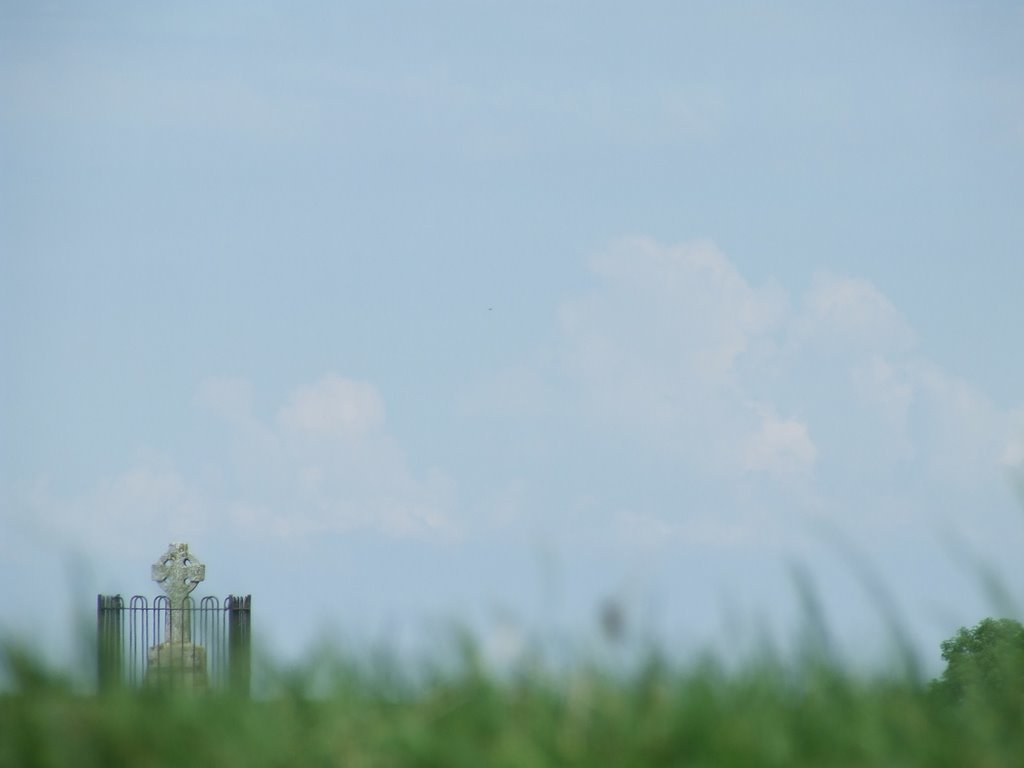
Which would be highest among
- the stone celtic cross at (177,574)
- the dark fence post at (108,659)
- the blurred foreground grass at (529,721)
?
the stone celtic cross at (177,574)

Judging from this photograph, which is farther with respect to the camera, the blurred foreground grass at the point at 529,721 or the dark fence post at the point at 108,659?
the dark fence post at the point at 108,659

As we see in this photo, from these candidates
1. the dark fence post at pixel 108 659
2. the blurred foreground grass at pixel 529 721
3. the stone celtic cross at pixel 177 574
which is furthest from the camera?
the stone celtic cross at pixel 177 574

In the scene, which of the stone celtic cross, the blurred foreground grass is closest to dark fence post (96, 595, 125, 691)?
the blurred foreground grass

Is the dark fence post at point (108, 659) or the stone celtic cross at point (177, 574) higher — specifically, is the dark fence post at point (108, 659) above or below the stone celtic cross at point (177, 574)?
below

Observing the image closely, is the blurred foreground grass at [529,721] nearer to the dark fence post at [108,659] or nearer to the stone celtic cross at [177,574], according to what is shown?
the dark fence post at [108,659]

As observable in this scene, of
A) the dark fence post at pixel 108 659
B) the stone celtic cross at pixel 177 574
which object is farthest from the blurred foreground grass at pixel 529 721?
the stone celtic cross at pixel 177 574

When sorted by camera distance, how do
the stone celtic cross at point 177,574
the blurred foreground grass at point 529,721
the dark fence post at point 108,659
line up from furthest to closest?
the stone celtic cross at point 177,574, the dark fence post at point 108,659, the blurred foreground grass at point 529,721

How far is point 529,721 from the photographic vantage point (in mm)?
4109

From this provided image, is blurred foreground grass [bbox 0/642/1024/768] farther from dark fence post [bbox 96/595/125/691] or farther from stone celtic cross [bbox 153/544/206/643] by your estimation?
stone celtic cross [bbox 153/544/206/643]

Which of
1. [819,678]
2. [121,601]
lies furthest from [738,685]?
[121,601]

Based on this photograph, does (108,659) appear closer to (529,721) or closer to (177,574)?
(529,721)

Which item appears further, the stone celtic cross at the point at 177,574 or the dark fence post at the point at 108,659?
the stone celtic cross at the point at 177,574

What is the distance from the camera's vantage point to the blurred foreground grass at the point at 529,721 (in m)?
3.89

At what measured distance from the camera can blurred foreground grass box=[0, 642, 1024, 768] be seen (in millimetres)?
3887
